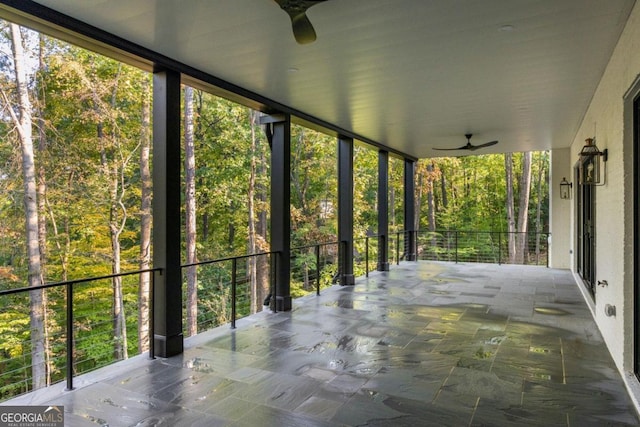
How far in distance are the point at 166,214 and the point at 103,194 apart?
20.7 ft

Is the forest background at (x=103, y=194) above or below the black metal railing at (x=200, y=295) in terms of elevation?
above

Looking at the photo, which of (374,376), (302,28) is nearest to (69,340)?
(374,376)

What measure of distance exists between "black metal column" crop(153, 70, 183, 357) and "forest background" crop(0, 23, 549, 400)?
1775mm

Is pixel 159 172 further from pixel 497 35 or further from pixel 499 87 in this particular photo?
pixel 499 87

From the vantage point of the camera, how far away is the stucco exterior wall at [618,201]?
8.91 ft

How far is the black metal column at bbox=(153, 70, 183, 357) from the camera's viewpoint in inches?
132

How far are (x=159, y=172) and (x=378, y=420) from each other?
2552 mm

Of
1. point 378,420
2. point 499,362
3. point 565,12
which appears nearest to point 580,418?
point 499,362

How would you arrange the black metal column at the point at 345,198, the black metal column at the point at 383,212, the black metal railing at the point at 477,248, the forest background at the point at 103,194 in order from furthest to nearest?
the black metal railing at the point at 477,248 < the black metal column at the point at 383,212 < the forest background at the point at 103,194 < the black metal column at the point at 345,198

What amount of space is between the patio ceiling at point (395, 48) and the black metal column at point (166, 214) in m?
0.39
